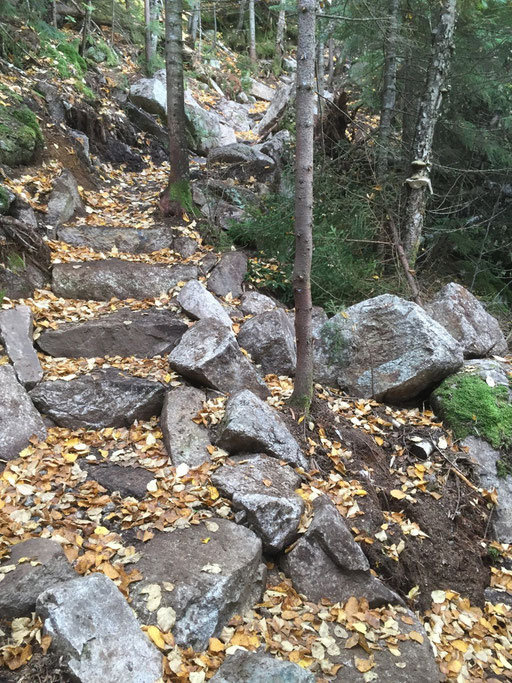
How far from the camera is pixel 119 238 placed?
762 centimetres

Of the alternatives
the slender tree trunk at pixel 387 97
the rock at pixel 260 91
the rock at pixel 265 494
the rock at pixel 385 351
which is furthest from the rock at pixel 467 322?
the rock at pixel 260 91

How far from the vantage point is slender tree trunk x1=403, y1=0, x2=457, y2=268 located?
6.73 m

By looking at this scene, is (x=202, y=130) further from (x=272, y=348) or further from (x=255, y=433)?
(x=255, y=433)

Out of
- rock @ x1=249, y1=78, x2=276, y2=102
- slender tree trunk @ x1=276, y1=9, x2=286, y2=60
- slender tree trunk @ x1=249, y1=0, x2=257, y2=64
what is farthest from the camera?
slender tree trunk @ x1=249, y1=0, x2=257, y2=64

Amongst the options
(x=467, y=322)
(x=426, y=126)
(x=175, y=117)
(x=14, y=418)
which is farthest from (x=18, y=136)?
(x=467, y=322)

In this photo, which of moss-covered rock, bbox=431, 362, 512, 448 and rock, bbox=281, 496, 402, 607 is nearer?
rock, bbox=281, 496, 402, 607

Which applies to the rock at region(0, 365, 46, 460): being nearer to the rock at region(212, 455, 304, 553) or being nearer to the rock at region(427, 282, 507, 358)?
the rock at region(212, 455, 304, 553)

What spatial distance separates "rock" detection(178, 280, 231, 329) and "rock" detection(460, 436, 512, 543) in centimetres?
315

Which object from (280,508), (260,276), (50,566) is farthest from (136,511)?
(260,276)

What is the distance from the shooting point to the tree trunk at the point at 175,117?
792cm

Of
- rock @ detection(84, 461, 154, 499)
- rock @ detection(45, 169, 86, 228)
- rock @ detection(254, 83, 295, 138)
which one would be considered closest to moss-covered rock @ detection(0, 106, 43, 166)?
rock @ detection(45, 169, 86, 228)

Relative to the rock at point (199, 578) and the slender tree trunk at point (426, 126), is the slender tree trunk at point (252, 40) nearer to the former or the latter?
the slender tree trunk at point (426, 126)

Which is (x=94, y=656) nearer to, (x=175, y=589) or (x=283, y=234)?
(x=175, y=589)

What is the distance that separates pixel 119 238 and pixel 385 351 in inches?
185
